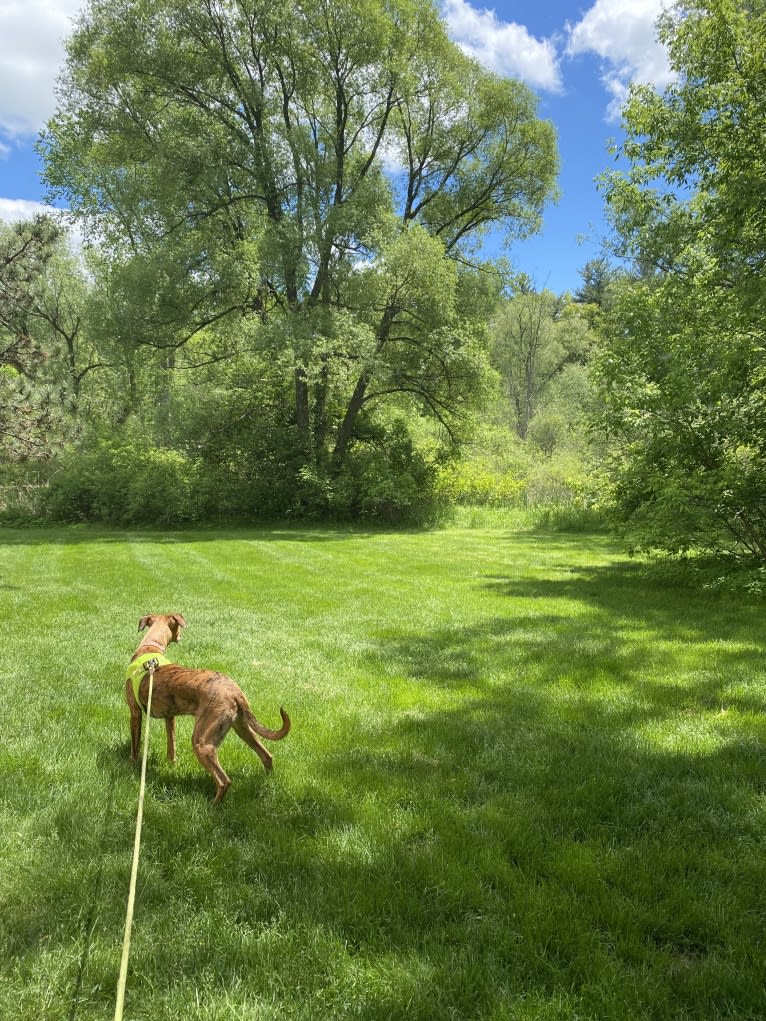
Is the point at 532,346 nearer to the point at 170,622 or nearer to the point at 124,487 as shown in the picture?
the point at 124,487

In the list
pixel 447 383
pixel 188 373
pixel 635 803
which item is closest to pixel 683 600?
pixel 635 803

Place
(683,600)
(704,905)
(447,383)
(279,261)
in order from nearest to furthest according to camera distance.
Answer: (704,905) → (683,600) → (279,261) → (447,383)

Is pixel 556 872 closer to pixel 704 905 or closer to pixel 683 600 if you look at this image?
pixel 704 905

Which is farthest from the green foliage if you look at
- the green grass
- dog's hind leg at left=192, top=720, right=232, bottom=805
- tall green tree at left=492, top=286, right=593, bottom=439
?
tall green tree at left=492, top=286, right=593, bottom=439

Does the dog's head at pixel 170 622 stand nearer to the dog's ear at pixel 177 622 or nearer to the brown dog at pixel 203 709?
the dog's ear at pixel 177 622

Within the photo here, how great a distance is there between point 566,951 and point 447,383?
17.5 metres

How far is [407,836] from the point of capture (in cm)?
247

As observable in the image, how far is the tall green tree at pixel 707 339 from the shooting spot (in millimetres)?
6727

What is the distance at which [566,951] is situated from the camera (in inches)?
73.9

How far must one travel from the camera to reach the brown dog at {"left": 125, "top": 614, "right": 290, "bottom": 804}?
268 cm

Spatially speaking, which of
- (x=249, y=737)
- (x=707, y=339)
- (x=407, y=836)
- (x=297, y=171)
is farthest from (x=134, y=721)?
(x=297, y=171)

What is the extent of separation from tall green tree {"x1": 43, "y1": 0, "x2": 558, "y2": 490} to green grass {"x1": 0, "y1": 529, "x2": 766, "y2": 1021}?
12088 mm

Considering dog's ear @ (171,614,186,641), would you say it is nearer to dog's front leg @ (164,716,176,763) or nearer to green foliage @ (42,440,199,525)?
dog's front leg @ (164,716,176,763)

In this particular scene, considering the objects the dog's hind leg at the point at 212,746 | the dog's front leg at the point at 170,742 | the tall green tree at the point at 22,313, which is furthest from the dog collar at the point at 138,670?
the tall green tree at the point at 22,313
